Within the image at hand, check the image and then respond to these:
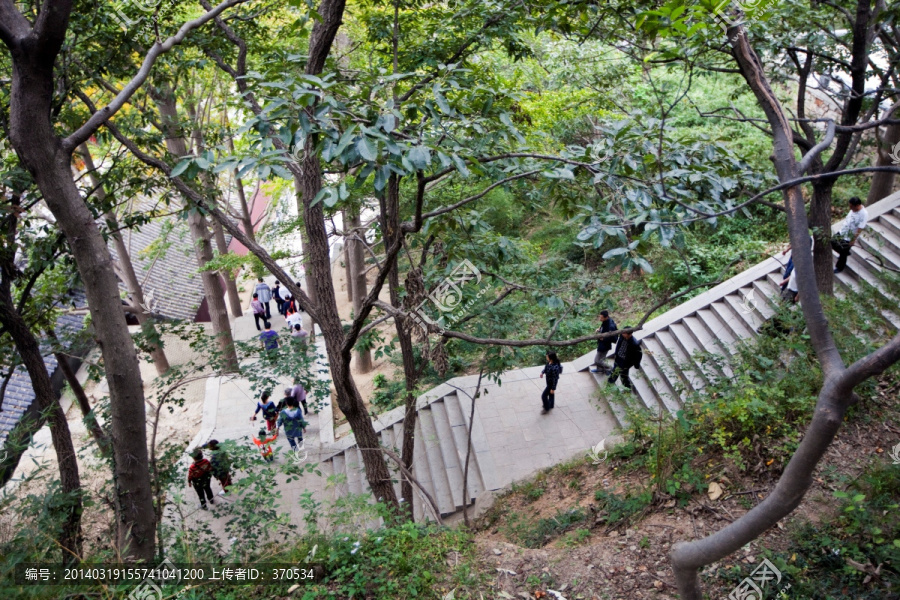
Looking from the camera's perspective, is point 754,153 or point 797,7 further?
point 754,153

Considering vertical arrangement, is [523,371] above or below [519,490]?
above

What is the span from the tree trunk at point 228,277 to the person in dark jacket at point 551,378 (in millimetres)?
6503

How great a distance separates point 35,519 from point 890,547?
22.4 ft

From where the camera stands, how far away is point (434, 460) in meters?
9.07

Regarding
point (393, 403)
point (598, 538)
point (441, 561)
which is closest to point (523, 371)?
point (393, 403)

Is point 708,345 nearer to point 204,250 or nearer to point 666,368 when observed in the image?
point 666,368

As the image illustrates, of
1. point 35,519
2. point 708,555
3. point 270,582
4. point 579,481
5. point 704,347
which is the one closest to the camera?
point 708,555

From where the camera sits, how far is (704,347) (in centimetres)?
925

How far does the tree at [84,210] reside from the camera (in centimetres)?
367

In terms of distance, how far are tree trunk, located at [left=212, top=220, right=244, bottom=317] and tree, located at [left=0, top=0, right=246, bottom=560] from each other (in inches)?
285

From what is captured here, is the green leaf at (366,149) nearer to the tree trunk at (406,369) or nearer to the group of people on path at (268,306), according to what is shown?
the tree trunk at (406,369)

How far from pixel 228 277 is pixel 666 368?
10896 millimetres

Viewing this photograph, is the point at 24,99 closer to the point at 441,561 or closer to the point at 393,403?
the point at 441,561

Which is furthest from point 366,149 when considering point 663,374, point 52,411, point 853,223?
point 853,223
